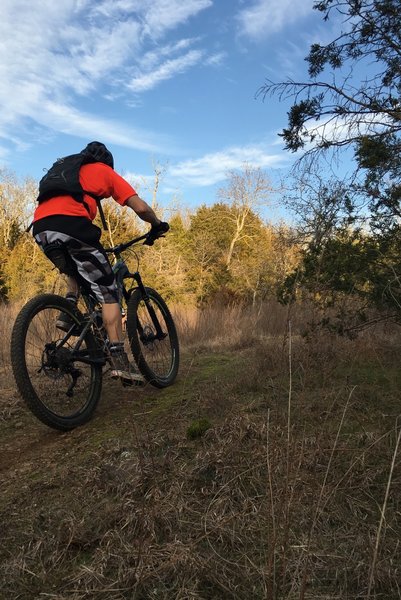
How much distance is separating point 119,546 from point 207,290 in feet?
106

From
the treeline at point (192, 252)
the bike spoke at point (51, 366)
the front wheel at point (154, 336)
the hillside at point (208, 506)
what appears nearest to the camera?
the hillside at point (208, 506)

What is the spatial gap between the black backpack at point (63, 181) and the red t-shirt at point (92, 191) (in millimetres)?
32

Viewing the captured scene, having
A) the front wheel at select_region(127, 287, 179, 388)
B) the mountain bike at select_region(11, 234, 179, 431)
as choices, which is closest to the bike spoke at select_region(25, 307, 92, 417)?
the mountain bike at select_region(11, 234, 179, 431)

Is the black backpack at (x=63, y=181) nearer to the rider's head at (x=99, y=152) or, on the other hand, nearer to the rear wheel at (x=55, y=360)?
the rider's head at (x=99, y=152)

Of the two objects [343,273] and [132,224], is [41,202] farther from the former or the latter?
[132,224]

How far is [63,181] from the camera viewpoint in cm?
291

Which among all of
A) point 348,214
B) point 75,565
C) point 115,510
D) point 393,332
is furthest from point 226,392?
point 393,332

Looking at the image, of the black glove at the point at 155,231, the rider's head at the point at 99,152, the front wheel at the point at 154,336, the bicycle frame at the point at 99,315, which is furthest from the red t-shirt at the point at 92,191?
the front wheel at the point at 154,336

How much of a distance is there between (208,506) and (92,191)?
218 centimetres

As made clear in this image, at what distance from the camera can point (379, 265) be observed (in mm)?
4012

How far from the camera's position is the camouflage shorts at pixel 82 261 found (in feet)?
9.70

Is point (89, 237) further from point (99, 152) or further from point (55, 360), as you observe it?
point (55, 360)

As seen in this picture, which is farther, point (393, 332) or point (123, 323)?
point (393, 332)

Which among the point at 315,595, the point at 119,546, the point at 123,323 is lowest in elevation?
the point at 315,595
